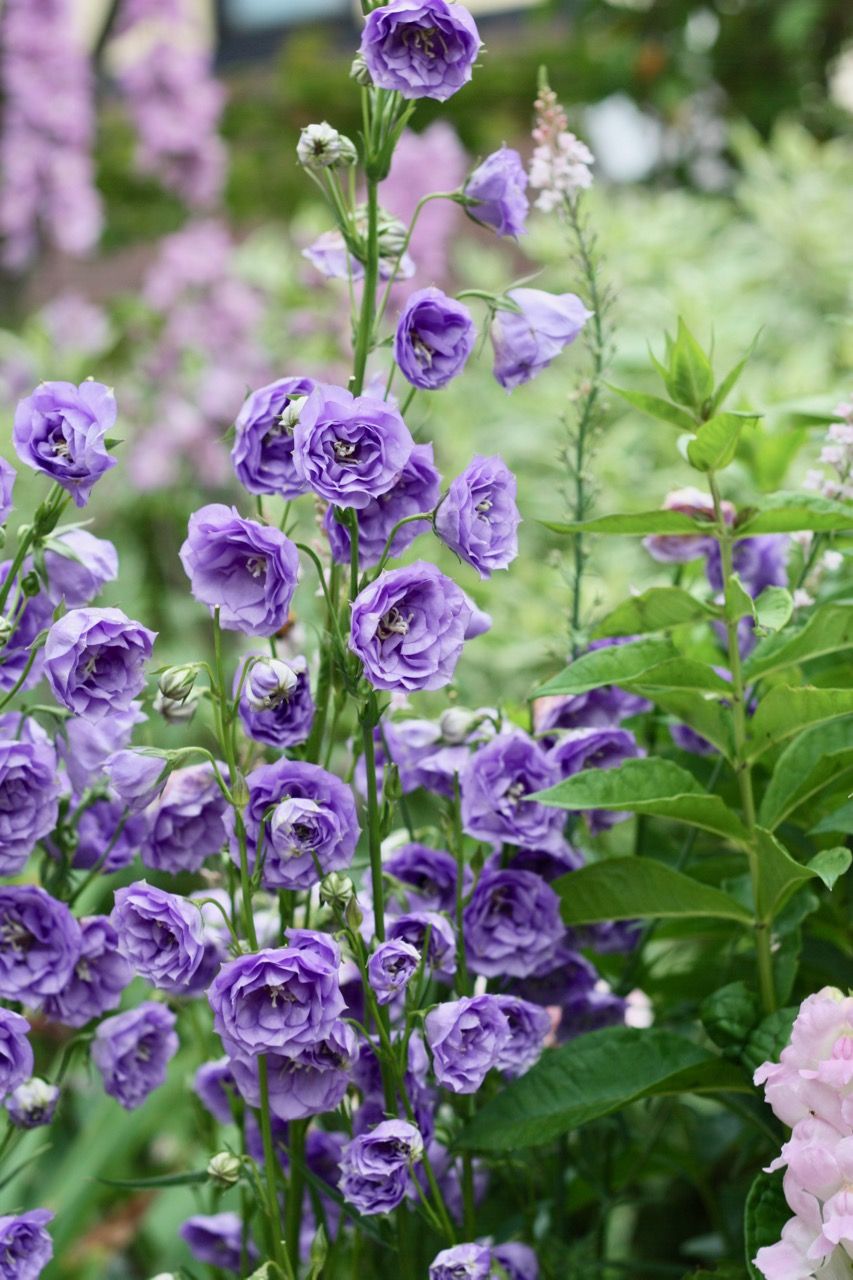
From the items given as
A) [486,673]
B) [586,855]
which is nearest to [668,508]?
[586,855]

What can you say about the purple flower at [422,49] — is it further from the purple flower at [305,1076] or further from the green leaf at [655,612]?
the purple flower at [305,1076]

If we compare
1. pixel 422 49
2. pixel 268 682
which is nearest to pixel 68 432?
pixel 268 682

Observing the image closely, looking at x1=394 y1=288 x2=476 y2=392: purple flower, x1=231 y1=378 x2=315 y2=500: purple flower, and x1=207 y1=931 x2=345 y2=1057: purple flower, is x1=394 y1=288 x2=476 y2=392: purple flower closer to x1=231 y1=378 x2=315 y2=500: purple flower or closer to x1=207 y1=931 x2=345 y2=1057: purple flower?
x1=231 y1=378 x2=315 y2=500: purple flower

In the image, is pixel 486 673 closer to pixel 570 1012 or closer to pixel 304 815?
pixel 570 1012

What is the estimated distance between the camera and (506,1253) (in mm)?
886

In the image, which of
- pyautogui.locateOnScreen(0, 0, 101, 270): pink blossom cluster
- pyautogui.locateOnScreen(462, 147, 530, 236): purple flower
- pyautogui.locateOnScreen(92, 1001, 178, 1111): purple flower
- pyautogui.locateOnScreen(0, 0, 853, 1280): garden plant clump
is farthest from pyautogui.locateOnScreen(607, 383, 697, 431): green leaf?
pyautogui.locateOnScreen(0, 0, 101, 270): pink blossom cluster

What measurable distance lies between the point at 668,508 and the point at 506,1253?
471mm

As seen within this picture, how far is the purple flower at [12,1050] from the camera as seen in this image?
0.75m

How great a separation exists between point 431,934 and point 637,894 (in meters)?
0.13

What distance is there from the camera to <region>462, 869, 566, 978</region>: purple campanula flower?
84 centimetres

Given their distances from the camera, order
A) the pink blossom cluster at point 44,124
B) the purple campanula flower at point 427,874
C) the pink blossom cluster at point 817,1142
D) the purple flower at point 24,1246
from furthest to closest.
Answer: the pink blossom cluster at point 44,124 → the purple campanula flower at point 427,874 → the purple flower at point 24,1246 → the pink blossom cluster at point 817,1142

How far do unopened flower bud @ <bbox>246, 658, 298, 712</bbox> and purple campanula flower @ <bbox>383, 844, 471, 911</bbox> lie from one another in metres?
0.20

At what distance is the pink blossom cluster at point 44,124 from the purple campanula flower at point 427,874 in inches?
120

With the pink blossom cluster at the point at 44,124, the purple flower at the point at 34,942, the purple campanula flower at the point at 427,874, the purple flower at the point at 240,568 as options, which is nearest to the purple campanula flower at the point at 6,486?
the purple flower at the point at 240,568
